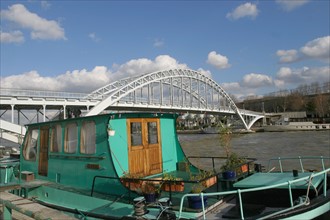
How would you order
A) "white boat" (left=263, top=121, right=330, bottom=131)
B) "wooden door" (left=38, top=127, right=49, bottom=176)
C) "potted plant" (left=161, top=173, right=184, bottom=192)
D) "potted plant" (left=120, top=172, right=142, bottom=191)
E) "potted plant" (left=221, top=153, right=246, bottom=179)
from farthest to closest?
"white boat" (left=263, top=121, right=330, bottom=131), "wooden door" (left=38, top=127, right=49, bottom=176), "potted plant" (left=221, top=153, right=246, bottom=179), "potted plant" (left=120, top=172, right=142, bottom=191), "potted plant" (left=161, top=173, right=184, bottom=192)

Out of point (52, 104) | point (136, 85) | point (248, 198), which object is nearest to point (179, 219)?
point (248, 198)

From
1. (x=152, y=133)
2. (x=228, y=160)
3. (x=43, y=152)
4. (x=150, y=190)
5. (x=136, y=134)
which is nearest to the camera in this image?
(x=150, y=190)

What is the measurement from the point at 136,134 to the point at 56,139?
231 centimetres

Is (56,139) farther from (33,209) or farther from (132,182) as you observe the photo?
(132,182)

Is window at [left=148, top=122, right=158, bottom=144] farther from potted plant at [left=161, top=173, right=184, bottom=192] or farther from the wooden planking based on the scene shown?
the wooden planking

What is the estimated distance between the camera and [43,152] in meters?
8.51

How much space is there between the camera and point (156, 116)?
7672 mm

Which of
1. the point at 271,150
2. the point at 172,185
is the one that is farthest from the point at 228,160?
the point at 271,150

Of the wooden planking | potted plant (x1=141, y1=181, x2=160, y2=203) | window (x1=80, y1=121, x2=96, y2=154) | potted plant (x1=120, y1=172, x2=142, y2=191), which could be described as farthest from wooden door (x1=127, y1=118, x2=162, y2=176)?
the wooden planking

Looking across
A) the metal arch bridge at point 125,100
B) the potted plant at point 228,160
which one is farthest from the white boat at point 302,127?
the potted plant at point 228,160

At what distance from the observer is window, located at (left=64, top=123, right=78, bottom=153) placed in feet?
24.3

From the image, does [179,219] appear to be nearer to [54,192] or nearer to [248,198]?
[248,198]

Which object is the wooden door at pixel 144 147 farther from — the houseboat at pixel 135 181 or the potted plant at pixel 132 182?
the potted plant at pixel 132 182

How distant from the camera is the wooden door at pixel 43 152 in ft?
27.5
